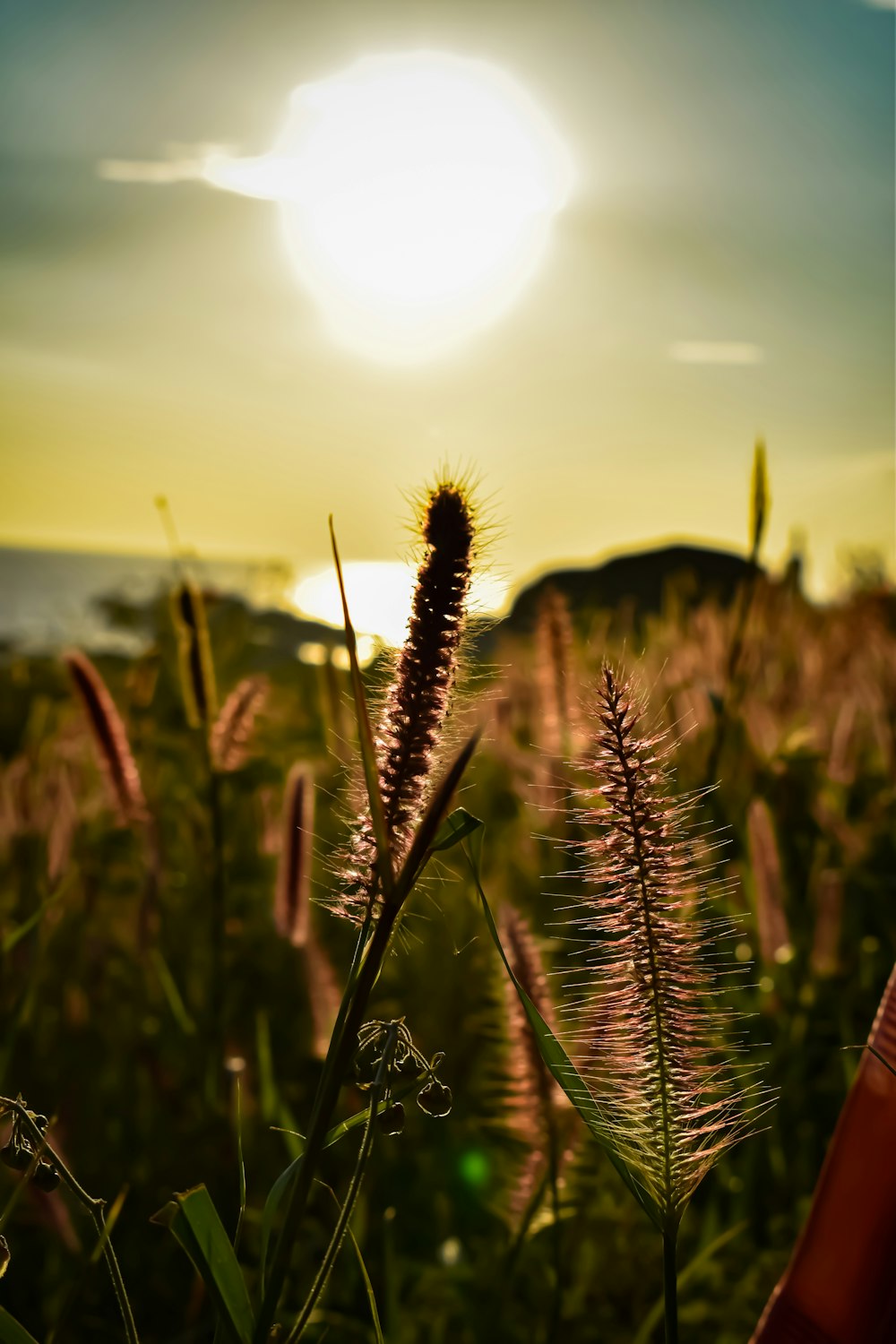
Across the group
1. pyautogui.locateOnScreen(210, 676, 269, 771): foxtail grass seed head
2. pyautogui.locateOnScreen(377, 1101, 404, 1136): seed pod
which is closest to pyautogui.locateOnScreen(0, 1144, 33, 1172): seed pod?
pyautogui.locateOnScreen(377, 1101, 404, 1136): seed pod

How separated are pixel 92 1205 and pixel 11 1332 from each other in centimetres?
8

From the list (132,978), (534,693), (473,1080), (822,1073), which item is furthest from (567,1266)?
(534,693)

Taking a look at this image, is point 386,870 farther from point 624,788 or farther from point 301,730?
point 301,730

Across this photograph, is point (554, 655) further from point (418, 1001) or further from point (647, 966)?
point (647, 966)

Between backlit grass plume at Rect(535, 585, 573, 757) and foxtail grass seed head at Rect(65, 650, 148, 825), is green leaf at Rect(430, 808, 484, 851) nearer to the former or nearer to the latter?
foxtail grass seed head at Rect(65, 650, 148, 825)

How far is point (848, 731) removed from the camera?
2.26 meters

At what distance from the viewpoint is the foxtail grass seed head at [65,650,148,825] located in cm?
135

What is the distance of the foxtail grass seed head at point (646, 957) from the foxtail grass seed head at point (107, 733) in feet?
2.82

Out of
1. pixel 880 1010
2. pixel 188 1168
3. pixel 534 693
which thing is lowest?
pixel 188 1168

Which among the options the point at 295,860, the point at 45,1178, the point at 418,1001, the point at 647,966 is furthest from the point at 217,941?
the point at 418,1001

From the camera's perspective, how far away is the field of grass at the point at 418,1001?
4.76 ft

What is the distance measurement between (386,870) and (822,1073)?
185cm

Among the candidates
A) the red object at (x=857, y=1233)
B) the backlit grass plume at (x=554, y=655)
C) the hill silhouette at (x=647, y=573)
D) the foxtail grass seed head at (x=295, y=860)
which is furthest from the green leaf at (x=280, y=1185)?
the hill silhouette at (x=647, y=573)

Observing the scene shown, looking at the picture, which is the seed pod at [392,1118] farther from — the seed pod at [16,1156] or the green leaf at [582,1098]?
the seed pod at [16,1156]
